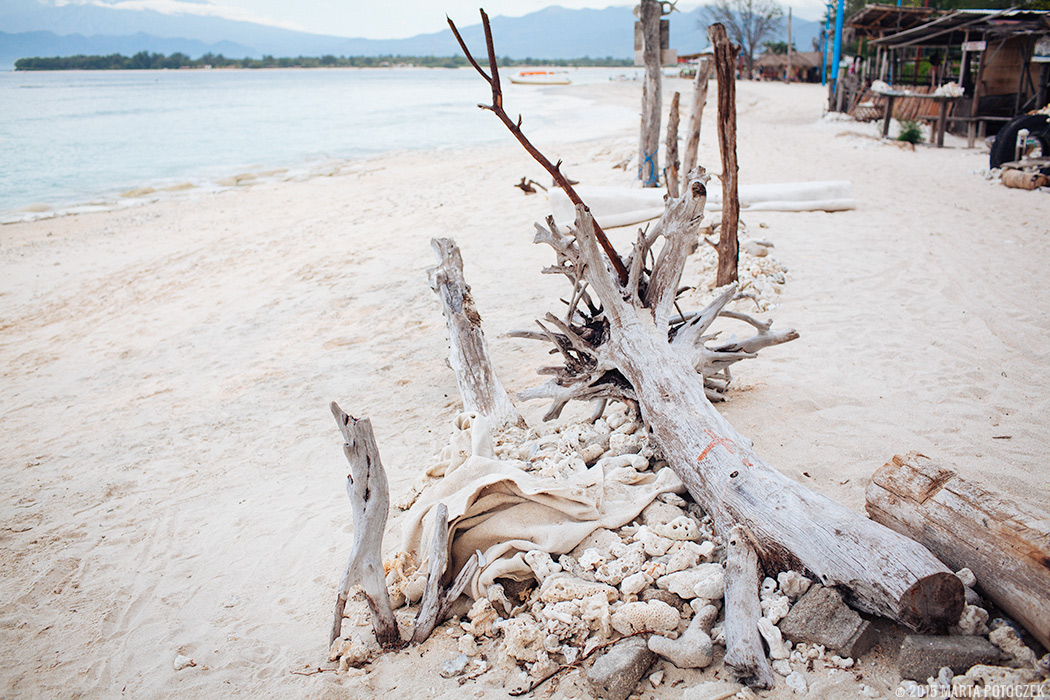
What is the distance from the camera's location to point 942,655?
2.03 metres

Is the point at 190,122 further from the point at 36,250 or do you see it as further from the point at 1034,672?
the point at 1034,672

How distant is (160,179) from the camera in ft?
60.2

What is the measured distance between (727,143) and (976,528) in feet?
14.1

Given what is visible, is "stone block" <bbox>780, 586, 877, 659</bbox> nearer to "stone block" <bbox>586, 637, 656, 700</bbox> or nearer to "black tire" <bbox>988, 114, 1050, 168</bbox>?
"stone block" <bbox>586, 637, 656, 700</bbox>

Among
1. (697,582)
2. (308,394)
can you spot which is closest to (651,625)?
(697,582)

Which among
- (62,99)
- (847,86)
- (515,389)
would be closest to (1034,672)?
(515,389)

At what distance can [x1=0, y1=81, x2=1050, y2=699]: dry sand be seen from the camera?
9.75ft

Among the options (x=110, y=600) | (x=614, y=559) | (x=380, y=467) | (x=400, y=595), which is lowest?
(x=110, y=600)

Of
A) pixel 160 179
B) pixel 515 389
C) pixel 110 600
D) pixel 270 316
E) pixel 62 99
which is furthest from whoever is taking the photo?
pixel 62 99

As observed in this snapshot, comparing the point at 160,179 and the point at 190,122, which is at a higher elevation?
the point at 190,122

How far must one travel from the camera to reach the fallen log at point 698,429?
2.15 m

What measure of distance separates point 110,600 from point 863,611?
137 inches

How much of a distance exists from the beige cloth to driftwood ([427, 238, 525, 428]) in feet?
3.93

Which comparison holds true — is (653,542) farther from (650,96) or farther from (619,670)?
(650,96)
